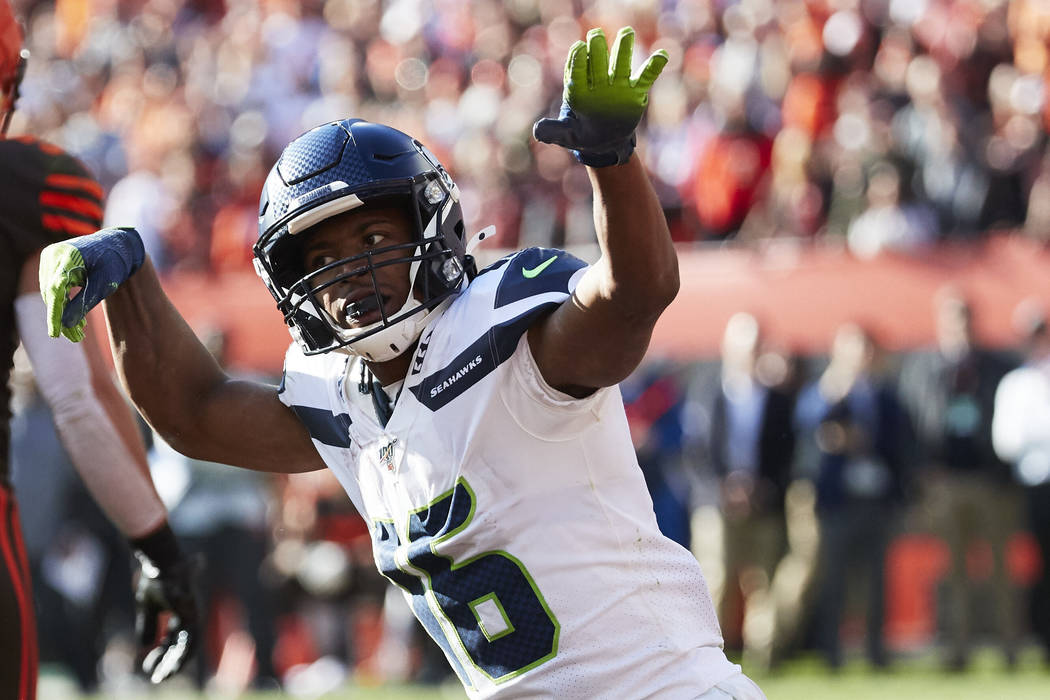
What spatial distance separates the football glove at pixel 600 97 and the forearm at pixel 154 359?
1.07m

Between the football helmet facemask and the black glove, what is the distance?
75 centimetres

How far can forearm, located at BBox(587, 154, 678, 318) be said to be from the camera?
7.38 ft

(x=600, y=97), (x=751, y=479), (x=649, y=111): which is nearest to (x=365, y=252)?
(x=600, y=97)

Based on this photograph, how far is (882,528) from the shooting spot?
24.3 ft

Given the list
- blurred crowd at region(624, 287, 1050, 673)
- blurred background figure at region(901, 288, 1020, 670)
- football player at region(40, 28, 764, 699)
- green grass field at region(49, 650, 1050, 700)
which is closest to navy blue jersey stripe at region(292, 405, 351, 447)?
football player at region(40, 28, 764, 699)

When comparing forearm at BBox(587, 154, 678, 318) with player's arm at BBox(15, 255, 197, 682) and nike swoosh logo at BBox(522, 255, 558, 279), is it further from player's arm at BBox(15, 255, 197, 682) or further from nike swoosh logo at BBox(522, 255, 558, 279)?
player's arm at BBox(15, 255, 197, 682)

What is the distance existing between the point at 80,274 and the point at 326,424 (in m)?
0.52

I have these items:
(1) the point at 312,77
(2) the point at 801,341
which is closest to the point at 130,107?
(1) the point at 312,77

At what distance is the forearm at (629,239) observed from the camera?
225 centimetres

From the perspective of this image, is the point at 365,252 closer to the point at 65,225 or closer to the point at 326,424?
the point at 326,424

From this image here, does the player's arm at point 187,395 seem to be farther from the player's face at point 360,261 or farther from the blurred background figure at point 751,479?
the blurred background figure at point 751,479

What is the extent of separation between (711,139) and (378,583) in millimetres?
3234

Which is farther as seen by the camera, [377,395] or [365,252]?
[377,395]

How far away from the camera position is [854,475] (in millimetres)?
7383
